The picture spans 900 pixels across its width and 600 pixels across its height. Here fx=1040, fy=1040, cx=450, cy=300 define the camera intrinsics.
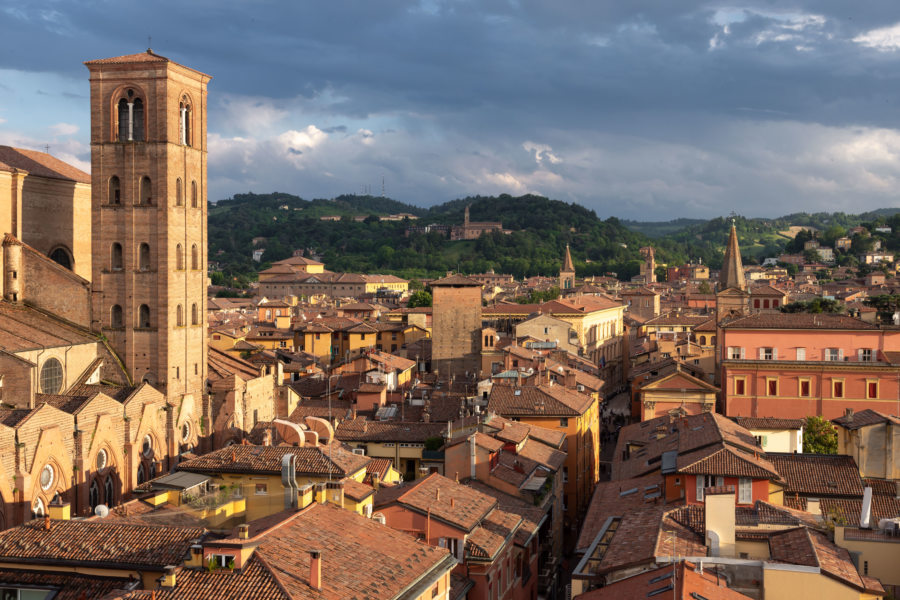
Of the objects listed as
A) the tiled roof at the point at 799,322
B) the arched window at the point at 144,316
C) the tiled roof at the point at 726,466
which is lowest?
the tiled roof at the point at 726,466

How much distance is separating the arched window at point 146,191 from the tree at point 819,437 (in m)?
27.2

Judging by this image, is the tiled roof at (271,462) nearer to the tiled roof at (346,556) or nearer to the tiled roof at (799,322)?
the tiled roof at (346,556)

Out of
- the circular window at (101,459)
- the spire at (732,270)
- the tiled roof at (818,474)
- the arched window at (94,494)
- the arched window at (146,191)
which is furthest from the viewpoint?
the spire at (732,270)

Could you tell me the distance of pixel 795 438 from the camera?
117ft

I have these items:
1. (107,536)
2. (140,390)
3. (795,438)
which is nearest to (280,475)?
(107,536)

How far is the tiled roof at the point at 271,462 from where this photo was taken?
23547 millimetres

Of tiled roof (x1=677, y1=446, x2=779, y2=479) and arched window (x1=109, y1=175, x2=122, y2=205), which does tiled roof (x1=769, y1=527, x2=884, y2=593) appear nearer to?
tiled roof (x1=677, y1=446, x2=779, y2=479)

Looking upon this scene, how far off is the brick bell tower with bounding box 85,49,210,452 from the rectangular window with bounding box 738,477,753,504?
24.6 metres

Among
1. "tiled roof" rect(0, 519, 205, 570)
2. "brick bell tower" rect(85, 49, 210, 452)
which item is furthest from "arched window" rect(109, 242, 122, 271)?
"tiled roof" rect(0, 519, 205, 570)

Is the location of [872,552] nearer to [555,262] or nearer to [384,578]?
[384,578]

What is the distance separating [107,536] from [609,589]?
8667mm

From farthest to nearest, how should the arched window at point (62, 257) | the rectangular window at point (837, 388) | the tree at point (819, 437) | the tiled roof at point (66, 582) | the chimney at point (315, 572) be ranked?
the rectangular window at point (837, 388)
the arched window at point (62, 257)
the tree at point (819, 437)
the tiled roof at point (66, 582)
the chimney at point (315, 572)

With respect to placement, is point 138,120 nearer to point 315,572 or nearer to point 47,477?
point 47,477

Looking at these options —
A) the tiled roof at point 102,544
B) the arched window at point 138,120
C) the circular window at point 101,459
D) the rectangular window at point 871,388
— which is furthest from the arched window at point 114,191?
the rectangular window at point 871,388
